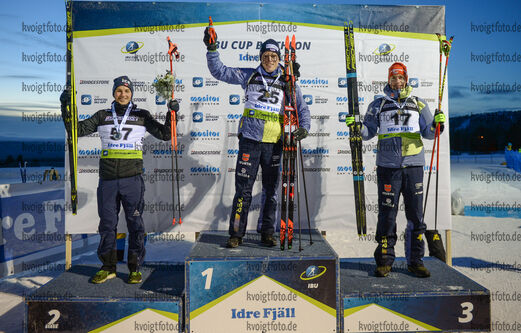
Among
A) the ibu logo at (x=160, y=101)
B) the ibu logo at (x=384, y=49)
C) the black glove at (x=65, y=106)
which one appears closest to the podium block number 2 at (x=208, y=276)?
the black glove at (x=65, y=106)

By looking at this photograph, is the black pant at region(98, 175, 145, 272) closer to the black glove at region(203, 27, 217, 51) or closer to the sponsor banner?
the black glove at region(203, 27, 217, 51)

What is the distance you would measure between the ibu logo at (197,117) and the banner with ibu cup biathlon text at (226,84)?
12mm

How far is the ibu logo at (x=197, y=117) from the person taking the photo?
14.0ft

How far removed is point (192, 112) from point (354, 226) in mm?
2511

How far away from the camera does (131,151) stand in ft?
11.0

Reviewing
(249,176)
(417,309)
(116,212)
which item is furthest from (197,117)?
(417,309)

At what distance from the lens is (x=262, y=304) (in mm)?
2992

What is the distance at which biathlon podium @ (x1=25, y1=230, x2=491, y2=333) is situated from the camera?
2.95 meters

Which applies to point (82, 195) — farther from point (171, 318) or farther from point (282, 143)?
point (282, 143)

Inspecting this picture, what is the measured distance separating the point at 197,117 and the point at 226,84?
55 centimetres

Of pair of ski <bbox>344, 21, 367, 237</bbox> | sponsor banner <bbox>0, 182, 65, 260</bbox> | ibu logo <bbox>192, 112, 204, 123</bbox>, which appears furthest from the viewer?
sponsor banner <bbox>0, 182, 65, 260</bbox>

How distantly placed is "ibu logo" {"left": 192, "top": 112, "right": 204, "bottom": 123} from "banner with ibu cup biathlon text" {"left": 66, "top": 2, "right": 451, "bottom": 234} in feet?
0.04

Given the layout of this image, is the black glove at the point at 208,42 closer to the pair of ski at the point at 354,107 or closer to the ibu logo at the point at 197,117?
the ibu logo at the point at 197,117

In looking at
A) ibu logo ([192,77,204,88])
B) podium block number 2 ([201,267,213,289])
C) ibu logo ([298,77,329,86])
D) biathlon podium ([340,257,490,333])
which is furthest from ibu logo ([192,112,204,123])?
biathlon podium ([340,257,490,333])
